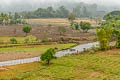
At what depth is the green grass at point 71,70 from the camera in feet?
Answer: 106

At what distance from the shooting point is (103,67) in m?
37.2

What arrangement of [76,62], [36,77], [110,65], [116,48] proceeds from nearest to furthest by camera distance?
[36,77]
[110,65]
[76,62]
[116,48]

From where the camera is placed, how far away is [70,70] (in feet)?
118

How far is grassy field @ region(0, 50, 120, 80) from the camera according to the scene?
106 ft

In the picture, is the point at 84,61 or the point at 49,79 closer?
the point at 49,79

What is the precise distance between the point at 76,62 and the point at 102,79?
445 inches

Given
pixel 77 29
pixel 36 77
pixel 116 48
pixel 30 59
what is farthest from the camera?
pixel 77 29

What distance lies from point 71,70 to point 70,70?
184 mm

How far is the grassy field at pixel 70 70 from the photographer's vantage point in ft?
106

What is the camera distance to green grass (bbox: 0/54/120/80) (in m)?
32.4

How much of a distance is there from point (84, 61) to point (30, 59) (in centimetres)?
1393

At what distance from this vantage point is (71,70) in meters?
35.8

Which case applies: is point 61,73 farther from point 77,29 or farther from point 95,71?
point 77,29

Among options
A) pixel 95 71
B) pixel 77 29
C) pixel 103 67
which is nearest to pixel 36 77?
pixel 95 71
